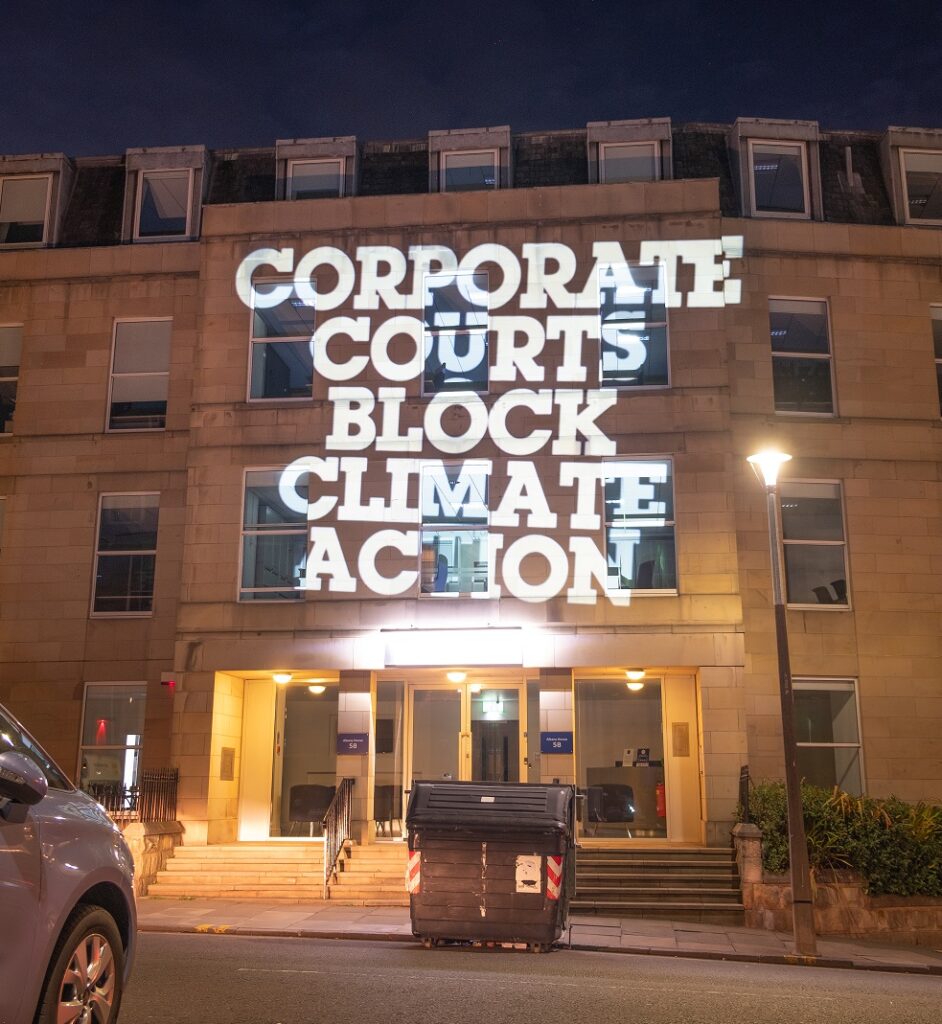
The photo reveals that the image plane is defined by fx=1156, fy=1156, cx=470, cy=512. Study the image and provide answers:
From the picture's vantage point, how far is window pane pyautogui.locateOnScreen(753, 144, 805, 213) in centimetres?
2348

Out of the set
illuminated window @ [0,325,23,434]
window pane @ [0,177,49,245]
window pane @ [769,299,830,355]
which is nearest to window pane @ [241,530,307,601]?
illuminated window @ [0,325,23,434]

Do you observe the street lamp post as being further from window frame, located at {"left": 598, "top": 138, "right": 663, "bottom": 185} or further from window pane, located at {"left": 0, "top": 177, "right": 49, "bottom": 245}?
window pane, located at {"left": 0, "top": 177, "right": 49, "bottom": 245}

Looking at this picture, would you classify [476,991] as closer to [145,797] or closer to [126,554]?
[145,797]

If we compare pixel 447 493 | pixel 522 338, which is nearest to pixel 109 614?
pixel 447 493

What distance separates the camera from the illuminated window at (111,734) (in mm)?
21656

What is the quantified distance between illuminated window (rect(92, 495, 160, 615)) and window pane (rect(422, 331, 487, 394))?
602 centimetres

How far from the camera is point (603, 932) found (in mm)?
15383

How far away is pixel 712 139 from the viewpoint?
24.2 metres

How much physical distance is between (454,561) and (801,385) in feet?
24.5

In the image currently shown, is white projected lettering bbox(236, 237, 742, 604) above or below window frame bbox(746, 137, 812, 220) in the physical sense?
below

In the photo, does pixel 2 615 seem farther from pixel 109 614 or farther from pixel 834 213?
pixel 834 213

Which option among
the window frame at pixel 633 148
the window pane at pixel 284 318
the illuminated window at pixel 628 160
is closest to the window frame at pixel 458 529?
the window pane at pixel 284 318

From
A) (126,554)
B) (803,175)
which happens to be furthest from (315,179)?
(803,175)

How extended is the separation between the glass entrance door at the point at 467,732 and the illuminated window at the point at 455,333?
5.69 metres
